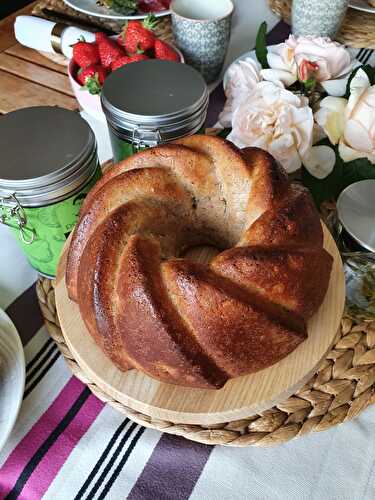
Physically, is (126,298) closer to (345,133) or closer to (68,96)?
(345,133)

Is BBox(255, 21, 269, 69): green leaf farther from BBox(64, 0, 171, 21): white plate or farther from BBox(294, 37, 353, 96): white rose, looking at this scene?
BBox(64, 0, 171, 21): white plate

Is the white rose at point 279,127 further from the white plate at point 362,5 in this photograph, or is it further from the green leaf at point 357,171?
the white plate at point 362,5

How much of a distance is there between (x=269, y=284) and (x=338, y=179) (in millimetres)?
324

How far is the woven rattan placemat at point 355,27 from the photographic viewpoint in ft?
3.41

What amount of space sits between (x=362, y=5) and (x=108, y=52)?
64 centimetres

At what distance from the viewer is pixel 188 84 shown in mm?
637

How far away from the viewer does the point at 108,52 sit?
832mm

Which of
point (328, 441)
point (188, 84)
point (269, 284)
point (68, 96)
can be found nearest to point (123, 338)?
point (269, 284)

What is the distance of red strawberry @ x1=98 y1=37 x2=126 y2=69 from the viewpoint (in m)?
0.83

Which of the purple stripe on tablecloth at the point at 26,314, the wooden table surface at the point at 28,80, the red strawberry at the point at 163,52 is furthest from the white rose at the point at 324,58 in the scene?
the purple stripe on tablecloth at the point at 26,314

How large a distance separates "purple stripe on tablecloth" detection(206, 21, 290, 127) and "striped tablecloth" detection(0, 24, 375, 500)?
0.56 m

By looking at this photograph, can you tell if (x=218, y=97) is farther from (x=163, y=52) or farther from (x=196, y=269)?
(x=196, y=269)

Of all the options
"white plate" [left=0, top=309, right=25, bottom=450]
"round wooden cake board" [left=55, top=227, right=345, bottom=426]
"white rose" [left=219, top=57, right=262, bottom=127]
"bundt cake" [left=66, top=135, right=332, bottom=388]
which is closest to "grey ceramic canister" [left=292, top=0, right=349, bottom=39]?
"white rose" [left=219, top=57, right=262, bottom=127]

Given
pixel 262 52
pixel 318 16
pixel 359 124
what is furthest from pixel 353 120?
pixel 318 16
